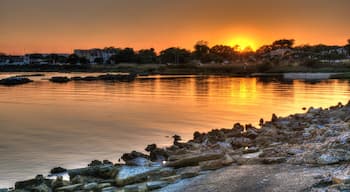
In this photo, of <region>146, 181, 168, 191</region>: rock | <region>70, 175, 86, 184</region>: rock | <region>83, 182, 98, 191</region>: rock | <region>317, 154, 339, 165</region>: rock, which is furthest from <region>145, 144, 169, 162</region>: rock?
<region>317, 154, 339, 165</region>: rock

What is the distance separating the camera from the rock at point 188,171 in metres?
13.2

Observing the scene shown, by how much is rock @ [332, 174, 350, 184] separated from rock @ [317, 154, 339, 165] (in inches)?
65.7

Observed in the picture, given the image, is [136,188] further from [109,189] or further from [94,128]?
[94,128]

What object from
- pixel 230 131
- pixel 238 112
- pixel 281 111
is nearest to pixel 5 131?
pixel 230 131

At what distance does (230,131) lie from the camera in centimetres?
2444

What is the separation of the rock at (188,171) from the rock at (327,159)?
349 centimetres

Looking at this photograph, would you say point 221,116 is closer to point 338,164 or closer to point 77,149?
point 77,149

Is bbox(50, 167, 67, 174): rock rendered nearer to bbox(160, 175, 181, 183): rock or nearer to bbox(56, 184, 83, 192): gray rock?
bbox(56, 184, 83, 192): gray rock

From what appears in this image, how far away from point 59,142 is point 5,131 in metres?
6.41

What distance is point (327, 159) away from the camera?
12.5 metres

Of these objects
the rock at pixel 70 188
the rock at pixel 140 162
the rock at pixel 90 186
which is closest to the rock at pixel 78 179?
the rock at pixel 70 188

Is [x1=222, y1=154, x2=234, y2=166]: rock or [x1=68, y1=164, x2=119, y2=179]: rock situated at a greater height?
[x1=222, y1=154, x2=234, y2=166]: rock

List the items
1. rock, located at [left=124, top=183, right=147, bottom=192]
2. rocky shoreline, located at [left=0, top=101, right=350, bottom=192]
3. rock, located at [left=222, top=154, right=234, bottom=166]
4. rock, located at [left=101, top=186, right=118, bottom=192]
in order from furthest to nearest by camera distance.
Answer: rock, located at [left=222, top=154, right=234, bottom=166], rock, located at [left=101, top=186, right=118, bottom=192], rock, located at [left=124, top=183, right=147, bottom=192], rocky shoreline, located at [left=0, top=101, right=350, bottom=192]

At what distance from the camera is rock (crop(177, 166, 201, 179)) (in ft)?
43.4
